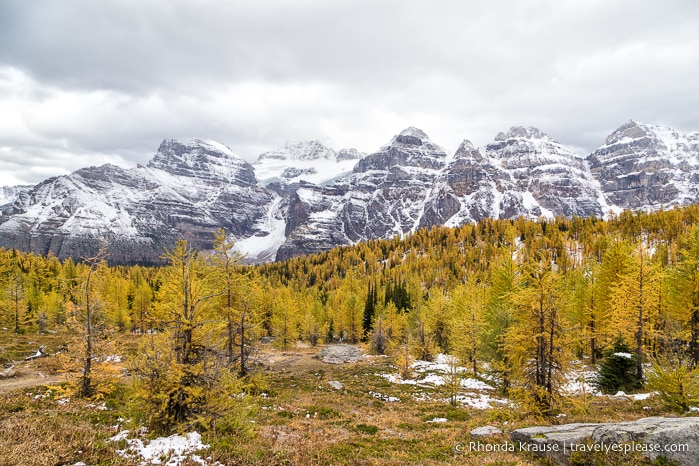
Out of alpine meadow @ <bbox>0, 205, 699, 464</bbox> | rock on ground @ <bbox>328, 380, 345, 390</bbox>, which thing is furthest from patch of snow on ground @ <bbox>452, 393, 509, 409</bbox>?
rock on ground @ <bbox>328, 380, 345, 390</bbox>

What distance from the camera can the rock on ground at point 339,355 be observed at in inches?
1884

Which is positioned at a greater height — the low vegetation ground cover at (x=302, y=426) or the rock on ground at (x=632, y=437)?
the rock on ground at (x=632, y=437)

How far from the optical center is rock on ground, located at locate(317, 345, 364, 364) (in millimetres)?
47850

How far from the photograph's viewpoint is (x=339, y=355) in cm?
4894

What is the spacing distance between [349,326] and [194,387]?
2652 inches

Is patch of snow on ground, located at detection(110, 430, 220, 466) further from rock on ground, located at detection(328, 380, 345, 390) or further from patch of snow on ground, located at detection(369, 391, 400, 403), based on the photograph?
rock on ground, located at detection(328, 380, 345, 390)

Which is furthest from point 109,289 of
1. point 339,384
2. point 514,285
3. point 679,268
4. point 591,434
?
point 679,268

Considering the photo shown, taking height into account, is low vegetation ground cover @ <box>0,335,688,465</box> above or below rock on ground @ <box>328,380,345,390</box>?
above

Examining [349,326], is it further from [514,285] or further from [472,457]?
[472,457]

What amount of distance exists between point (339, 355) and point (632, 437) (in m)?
41.2

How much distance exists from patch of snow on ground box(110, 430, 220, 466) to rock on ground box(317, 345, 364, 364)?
36.8m

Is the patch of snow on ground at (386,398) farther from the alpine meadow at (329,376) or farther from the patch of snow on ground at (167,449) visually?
the patch of snow on ground at (167,449)

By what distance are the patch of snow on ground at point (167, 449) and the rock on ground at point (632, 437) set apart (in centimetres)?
1146

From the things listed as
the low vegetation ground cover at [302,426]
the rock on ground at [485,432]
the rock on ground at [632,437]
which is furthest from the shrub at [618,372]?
the rock on ground at [632,437]
